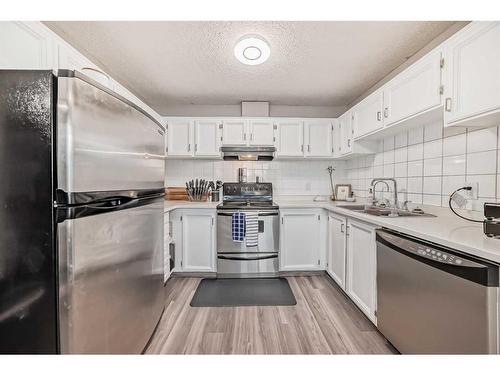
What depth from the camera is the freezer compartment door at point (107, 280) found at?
823mm

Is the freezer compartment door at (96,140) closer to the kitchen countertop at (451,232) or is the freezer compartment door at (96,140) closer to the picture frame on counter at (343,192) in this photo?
the kitchen countertop at (451,232)

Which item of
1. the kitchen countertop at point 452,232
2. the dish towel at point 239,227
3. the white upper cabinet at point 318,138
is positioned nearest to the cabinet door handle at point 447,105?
the kitchen countertop at point 452,232

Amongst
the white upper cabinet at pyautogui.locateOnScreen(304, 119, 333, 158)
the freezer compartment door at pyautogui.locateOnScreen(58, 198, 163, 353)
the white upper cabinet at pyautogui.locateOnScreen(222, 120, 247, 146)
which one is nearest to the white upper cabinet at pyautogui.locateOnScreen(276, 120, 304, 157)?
the white upper cabinet at pyautogui.locateOnScreen(304, 119, 333, 158)

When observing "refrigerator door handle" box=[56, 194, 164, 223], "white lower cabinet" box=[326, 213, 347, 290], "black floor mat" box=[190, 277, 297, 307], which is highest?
"refrigerator door handle" box=[56, 194, 164, 223]

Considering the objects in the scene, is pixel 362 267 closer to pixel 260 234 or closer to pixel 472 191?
pixel 472 191

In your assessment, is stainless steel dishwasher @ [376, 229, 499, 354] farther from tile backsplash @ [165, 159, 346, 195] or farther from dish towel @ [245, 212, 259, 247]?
tile backsplash @ [165, 159, 346, 195]

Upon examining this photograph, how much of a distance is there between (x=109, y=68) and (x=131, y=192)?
1.92 m

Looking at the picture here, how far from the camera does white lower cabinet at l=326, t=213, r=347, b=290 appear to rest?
7.20 feet

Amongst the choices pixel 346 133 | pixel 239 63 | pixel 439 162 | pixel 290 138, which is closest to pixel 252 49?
pixel 239 63

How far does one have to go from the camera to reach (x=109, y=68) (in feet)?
7.59

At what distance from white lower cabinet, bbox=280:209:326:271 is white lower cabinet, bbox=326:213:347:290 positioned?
0.41 ft

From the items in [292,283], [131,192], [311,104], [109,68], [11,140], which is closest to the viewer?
[11,140]
